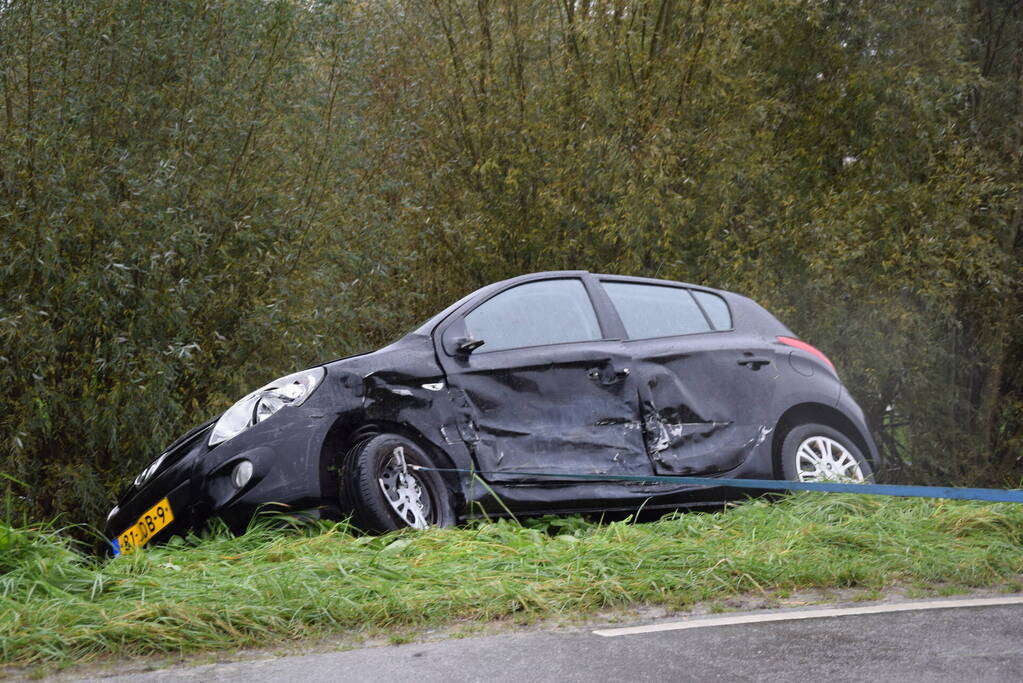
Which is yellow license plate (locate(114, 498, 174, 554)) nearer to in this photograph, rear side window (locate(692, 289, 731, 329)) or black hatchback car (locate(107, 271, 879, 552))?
black hatchback car (locate(107, 271, 879, 552))

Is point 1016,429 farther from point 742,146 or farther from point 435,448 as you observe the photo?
point 435,448

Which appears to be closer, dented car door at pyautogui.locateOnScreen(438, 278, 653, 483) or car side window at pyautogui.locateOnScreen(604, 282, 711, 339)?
dented car door at pyautogui.locateOnScreen(438, 278, 653, 483)

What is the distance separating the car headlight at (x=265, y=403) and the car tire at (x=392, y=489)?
1.40ft

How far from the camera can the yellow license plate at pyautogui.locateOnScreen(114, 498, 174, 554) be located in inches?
244

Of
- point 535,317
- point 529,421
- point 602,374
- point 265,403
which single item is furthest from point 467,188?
point 265,403

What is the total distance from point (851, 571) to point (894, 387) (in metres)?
12.4

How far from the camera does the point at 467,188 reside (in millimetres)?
14258

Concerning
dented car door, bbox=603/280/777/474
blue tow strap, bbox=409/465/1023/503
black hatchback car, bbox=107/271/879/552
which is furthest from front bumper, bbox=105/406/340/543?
dented car door, bbox=603/280/777/474

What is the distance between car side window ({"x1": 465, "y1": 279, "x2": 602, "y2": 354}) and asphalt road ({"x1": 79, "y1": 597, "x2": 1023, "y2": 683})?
7.98 ft

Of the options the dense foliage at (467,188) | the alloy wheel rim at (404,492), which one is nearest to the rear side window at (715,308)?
the alloy wheel rim at (404,492)

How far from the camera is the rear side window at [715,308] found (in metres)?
7.62

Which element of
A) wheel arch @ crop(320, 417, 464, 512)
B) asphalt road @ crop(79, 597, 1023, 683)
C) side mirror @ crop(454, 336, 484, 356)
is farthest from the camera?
side mirror @ crop(454, 336, 484, 356)

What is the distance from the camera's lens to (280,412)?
6.14 m

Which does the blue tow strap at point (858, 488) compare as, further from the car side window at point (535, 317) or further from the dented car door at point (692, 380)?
the car side window at point (535, 317)
